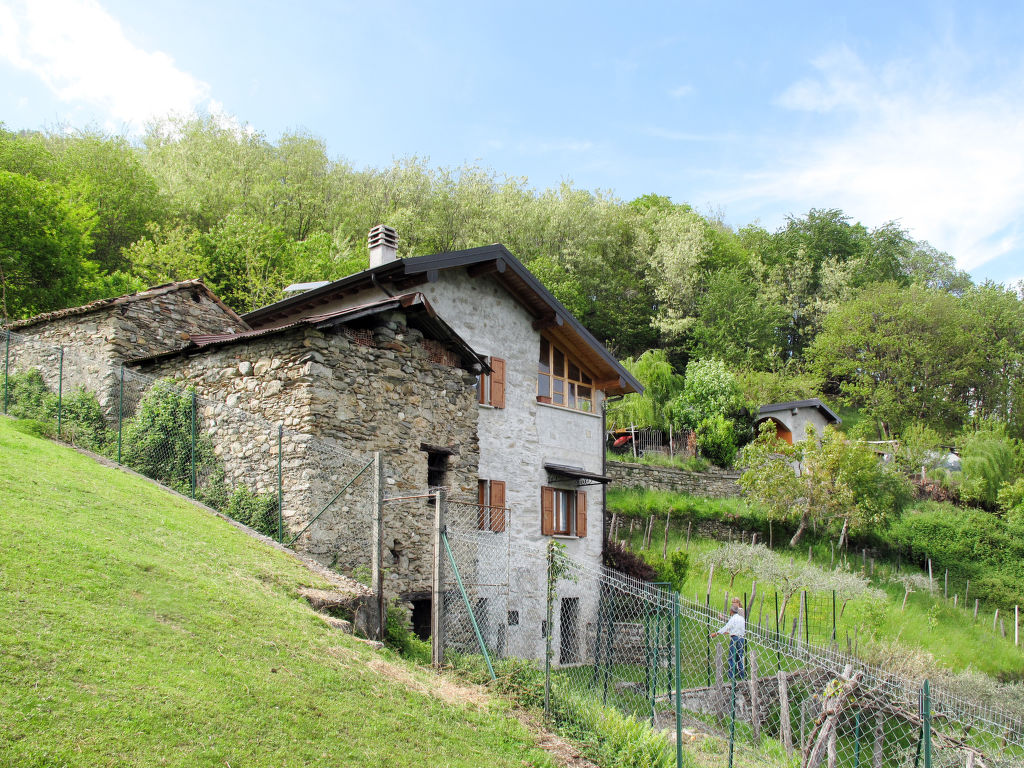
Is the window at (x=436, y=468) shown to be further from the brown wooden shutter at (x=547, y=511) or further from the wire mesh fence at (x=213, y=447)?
the brown wooden shutter at (x=547, y=511)

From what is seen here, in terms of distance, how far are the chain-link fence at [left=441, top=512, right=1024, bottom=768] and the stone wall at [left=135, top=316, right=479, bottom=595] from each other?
1040 mm

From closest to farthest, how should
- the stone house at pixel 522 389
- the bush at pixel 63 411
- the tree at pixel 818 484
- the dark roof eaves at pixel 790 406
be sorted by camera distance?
1. the bush at pixel 63 411
2. the stone house at pixel 522 389
3. the tree at pixel 818 484
4. the dark roof eaves at pixel 790 406

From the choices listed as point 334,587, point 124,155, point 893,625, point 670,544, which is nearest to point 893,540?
point 893,625

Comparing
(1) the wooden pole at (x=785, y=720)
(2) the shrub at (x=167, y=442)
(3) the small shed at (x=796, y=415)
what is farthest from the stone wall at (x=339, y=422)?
(3) the small shed at (x=796, y=415)

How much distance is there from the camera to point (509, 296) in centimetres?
1927

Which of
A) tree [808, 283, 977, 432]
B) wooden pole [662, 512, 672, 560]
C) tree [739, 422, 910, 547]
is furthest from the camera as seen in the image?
Answer: tree [808, 283, 977, 432]

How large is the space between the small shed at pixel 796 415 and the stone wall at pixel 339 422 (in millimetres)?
27643

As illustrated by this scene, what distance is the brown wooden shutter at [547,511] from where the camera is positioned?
19.0 meters

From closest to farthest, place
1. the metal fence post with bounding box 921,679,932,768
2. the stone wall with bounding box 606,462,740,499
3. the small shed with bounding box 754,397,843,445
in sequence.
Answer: the metal fence post with bounding box 921,679,932,768, the stone wall with bounding box 606,462,740,499, the small shed with bounding box 754,397,843,445

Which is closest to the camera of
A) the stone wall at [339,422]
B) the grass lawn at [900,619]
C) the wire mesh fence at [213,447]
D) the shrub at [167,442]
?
the wire mesh fence at [213,447]

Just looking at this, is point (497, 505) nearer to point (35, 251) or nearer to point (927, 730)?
point (927, 730)

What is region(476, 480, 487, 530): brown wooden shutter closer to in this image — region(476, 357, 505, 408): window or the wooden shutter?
region(476, 357, 505, 408): window

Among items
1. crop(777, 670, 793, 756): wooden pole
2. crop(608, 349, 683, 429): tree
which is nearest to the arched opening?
crop(608, 349, 683, 429): tree

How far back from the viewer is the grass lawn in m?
21.9
